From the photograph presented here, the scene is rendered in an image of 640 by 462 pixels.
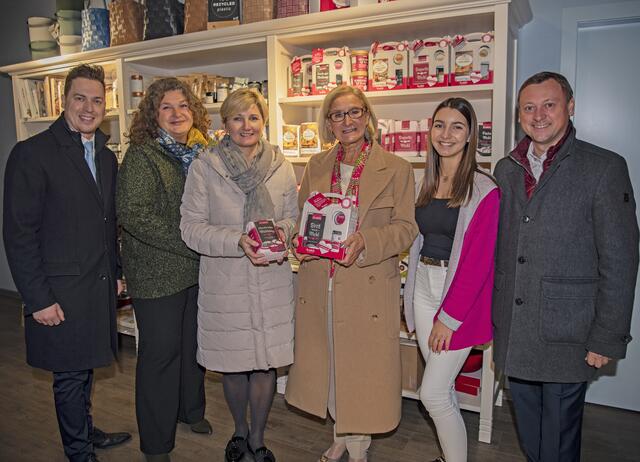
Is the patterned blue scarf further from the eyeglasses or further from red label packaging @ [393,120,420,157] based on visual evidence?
red label packaging @ [393,120,420,157]

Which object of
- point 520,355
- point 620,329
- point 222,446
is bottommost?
point 222,446

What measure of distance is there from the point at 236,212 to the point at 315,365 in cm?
72

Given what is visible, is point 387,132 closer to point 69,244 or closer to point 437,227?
Answer: point 437,227

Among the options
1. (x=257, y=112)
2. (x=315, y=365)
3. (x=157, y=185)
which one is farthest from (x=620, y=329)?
(x=157, y=185)

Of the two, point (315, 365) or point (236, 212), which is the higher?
point (236, 212)

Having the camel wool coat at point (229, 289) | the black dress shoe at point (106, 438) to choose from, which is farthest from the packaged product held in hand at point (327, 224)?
the black dress shoe at point (106, 438)

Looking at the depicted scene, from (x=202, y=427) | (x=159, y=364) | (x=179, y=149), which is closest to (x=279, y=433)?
(x=202, y=427)

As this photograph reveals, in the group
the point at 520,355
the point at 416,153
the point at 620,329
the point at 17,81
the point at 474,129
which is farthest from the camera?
the point at 17,81

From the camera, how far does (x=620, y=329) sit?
1.61 meters

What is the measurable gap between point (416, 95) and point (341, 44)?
0.67 metres

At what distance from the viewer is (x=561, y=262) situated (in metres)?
1.67

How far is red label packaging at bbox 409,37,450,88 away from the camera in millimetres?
2620

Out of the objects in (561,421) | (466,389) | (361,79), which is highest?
(361,79)

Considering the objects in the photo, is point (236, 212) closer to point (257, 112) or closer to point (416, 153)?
point (257, 112)
